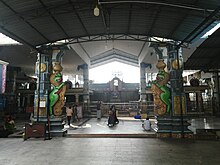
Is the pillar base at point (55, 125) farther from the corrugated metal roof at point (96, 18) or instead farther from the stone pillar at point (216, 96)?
the stone pillar at point (216, 96)

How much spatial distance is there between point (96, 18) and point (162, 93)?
4.93m

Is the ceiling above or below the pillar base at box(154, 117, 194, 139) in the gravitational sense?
above

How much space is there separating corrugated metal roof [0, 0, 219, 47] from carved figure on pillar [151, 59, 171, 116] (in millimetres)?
1977

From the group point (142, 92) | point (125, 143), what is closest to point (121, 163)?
point (125, 143)

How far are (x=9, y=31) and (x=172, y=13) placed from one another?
691cm

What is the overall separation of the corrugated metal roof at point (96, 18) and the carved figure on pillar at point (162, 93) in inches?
77.8

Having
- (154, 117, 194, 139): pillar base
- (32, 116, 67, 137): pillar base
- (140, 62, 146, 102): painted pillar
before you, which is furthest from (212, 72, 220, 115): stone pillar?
(32, 116, 67, 137): pillar base

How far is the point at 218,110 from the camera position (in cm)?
1931

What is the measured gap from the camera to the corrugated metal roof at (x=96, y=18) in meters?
6.43

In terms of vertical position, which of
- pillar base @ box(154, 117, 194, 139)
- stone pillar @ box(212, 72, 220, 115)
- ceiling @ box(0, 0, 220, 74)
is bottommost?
pillar base @ box(154, 117, 194, 139)

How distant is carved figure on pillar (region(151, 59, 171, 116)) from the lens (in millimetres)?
8984

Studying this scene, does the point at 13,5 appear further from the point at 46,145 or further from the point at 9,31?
the point at 46,145

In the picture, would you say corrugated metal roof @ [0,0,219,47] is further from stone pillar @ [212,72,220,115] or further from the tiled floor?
stone pillar @ [212,72,220,115]

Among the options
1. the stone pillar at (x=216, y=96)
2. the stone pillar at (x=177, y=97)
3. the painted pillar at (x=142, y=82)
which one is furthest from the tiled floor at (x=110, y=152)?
the painted pillar at (x=142, y=82)
